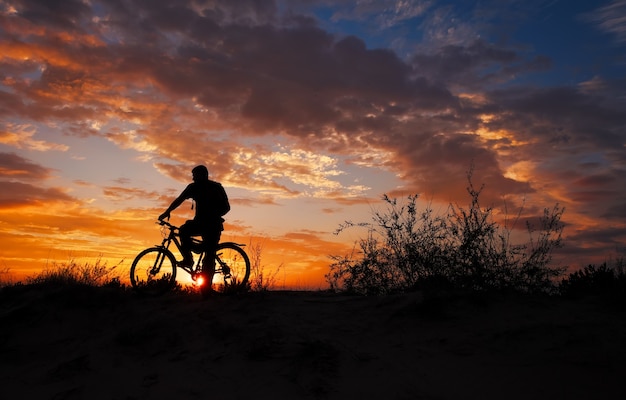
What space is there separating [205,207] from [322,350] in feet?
14.7

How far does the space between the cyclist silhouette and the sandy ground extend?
1.47 metres

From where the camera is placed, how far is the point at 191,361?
681cm

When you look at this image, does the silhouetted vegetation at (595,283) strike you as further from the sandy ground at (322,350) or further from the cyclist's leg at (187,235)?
the cyclist's leg at (187,235)

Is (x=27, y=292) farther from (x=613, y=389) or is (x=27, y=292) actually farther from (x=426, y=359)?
(x=613, y=389)

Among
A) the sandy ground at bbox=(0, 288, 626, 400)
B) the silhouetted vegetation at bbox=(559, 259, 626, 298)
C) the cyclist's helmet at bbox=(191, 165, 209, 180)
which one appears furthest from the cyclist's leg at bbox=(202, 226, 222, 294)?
the silhouetted vegetation at bbox=(559, 259, 626, 298)

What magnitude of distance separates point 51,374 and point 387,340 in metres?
5.30

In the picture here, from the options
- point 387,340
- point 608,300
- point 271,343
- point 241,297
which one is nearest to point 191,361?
point 271,343

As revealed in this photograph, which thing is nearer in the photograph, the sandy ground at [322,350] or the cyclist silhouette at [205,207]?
the sandy ground at [322,350]

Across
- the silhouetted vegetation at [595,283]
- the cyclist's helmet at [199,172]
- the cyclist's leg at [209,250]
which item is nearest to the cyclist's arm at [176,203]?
the cyclist's helmet at [199,172]

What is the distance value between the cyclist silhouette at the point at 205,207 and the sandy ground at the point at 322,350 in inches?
57.9

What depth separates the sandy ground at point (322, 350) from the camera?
564cm

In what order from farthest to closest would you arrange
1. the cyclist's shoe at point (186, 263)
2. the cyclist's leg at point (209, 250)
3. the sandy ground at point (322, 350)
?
the cyclist's shoe at point (186, 263) → the cyclist's leg at point (209, 250) → the sandy ground at point (322, 350)

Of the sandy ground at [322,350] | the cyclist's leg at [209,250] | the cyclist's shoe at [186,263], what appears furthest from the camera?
the cyclist's shoe at [186,263]

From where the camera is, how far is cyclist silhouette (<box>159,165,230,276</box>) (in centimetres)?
966
